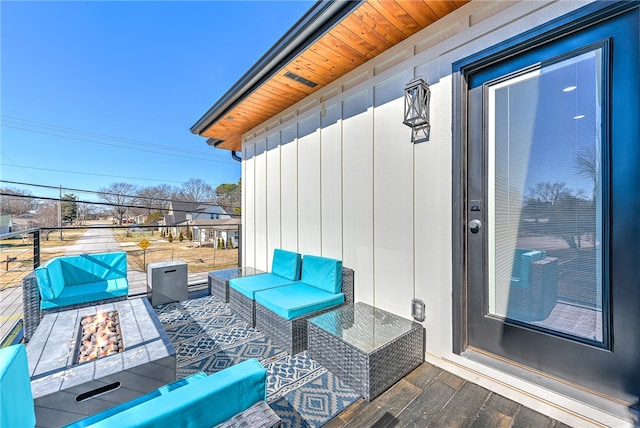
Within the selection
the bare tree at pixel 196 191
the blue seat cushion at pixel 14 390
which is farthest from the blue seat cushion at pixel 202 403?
the bare tree at pixel 196 191

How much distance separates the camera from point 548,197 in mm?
1877

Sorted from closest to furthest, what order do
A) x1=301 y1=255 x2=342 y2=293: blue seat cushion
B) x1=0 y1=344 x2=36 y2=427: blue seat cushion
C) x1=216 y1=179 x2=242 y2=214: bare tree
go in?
1. x1=0 y1=344 x2=36 y2=427: blue seat cushion
2. x1=301 y1=255 x2=342 y2=293: blue seat cushion
3. x1=216 y1=179 x2=242 y2=214: bare tree

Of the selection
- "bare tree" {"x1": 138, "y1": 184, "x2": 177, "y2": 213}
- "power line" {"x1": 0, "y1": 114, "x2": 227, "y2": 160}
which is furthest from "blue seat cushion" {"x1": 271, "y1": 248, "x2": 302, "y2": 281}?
"power line" {"x1": 0, "y1": 114, "x2": 227, "y2": 160}

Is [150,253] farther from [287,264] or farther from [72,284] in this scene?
[287,264]

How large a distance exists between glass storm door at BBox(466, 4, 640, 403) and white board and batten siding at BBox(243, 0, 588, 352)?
0.23 meters

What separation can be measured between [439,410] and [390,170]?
208 cm

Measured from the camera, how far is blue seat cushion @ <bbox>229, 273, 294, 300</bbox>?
3159 millimetres

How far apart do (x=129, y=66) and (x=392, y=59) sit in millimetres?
14334

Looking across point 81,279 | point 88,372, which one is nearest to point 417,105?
point 88,372

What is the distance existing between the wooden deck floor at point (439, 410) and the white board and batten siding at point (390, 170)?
38 centimetres

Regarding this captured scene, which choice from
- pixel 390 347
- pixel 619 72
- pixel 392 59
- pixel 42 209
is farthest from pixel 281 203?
pixel 42 209

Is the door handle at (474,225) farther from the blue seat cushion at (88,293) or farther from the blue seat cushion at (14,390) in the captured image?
the blue seat cushion at (88,293)

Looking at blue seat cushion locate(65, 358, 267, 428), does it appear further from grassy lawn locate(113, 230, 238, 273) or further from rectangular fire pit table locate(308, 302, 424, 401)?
grassy lawn locate(113, 230, 238, 273)

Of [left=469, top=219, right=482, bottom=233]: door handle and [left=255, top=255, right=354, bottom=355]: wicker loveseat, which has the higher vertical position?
[left=469, top=219, right=482, bottom=233]: door handle
